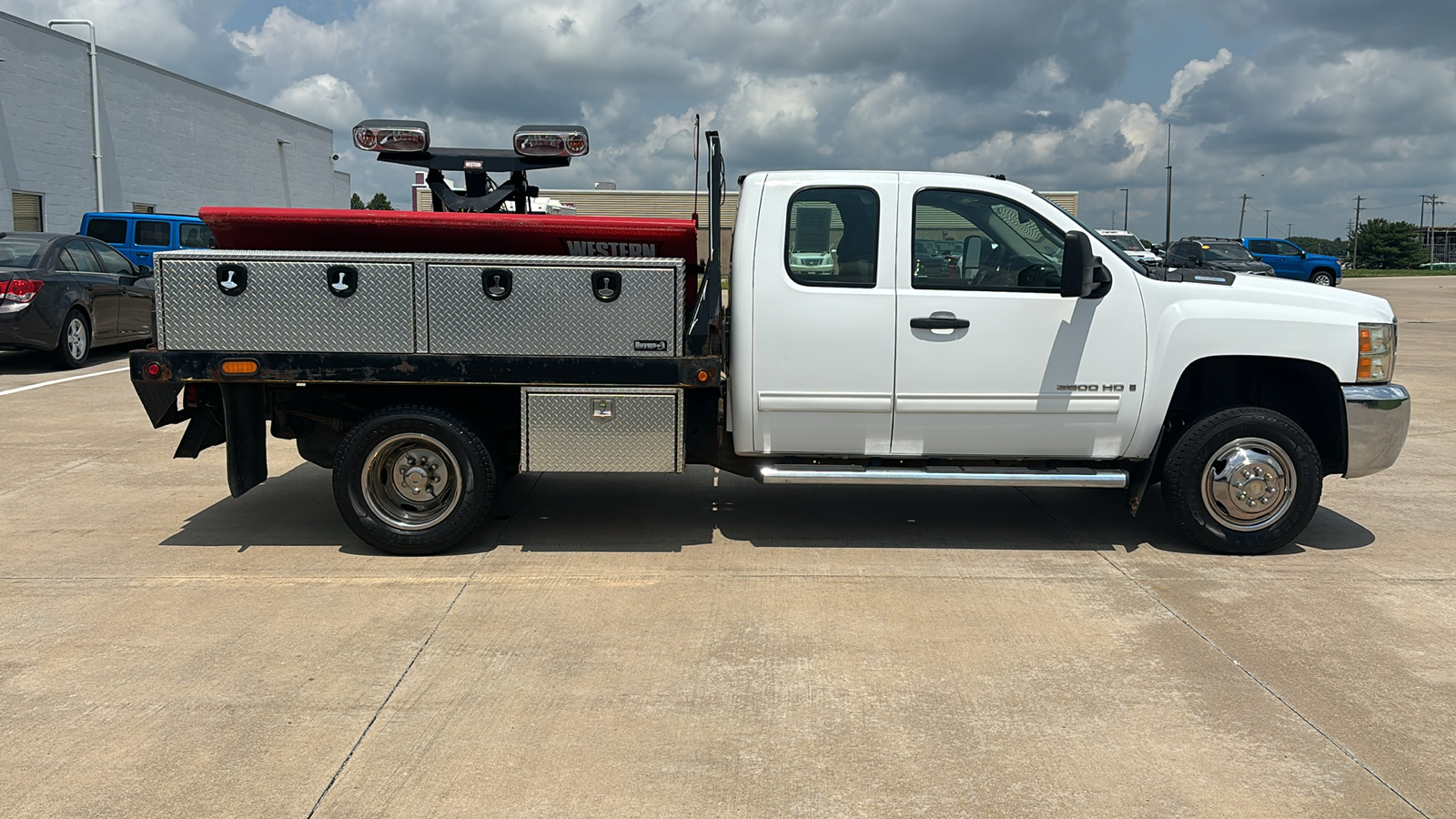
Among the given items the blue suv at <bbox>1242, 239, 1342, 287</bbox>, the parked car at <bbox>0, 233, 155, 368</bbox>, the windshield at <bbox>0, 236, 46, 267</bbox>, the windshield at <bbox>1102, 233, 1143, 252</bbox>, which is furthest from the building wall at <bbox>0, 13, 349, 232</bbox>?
the blue suv at <bbox>1242, 239, 1342, 287</bbox>

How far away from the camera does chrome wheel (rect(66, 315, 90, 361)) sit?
1321 centimetres

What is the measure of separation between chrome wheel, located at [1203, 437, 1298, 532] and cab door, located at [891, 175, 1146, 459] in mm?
573

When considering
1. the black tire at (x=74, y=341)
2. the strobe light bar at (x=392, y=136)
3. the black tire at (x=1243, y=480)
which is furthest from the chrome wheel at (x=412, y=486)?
the black tire at (x=74, y=341)

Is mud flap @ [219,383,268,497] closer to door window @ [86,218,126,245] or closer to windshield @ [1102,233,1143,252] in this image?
door window @ [86,218,126,245]

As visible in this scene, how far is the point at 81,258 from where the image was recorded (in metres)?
13.7

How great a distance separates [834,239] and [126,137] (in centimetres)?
2934

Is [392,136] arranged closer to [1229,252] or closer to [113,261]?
[113,261]

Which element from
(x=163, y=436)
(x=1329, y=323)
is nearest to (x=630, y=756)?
(x=1329, y=323)

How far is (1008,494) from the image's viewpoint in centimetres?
775

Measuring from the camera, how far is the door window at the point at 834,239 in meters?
5.91

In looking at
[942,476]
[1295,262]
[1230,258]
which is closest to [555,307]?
[942,476]

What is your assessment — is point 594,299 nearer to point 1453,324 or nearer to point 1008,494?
point 1008,494

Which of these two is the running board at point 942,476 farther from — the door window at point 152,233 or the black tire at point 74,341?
the door window at point 152,233

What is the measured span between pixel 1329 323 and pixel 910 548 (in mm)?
2482
